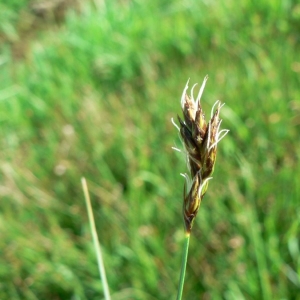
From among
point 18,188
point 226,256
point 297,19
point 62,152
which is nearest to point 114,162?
point 62,152

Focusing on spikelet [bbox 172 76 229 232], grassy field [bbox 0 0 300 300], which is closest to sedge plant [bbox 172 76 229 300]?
spikelet [bbox 172 76 229 232]

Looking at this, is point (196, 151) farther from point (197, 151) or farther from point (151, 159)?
point (151, 159)

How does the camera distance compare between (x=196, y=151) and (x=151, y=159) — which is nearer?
(x=196, y=151)

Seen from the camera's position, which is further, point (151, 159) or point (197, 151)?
point (151, 159)

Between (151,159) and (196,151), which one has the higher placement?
(196,151)

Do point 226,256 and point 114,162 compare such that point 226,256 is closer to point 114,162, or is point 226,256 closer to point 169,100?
point 114,162

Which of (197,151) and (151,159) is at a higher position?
(197,151)

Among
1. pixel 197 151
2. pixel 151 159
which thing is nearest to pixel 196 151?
pixel 197 151

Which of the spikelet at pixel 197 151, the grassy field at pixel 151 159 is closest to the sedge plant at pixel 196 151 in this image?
the spikelet at pixel 197 151
